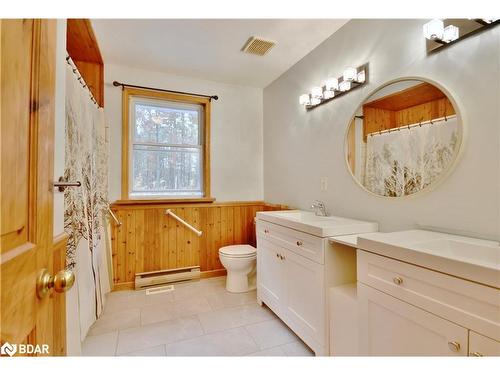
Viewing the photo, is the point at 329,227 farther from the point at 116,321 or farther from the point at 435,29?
the point at 116,321

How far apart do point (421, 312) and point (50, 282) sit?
4.15 ft

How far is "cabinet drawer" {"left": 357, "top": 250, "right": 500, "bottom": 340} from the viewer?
0.79 metres

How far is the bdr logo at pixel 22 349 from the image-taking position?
0.45 meters

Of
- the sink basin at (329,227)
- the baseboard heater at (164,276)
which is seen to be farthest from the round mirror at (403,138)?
the baseboard heater at (164,276)

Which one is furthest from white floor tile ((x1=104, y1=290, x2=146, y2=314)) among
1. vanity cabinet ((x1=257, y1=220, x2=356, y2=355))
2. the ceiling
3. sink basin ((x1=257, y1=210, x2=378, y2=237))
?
the ceiling

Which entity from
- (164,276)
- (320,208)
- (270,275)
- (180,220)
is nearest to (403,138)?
(320,208)

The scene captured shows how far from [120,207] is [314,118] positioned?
2.22m

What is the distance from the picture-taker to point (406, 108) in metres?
1.53

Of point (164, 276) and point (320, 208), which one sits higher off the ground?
point (320, 208)

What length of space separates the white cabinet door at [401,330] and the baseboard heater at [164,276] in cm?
206

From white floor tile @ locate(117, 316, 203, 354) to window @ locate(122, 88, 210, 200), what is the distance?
1346 millimetres

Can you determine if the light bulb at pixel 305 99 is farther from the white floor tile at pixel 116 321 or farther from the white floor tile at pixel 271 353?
the white floor tile at pixel 116 321
